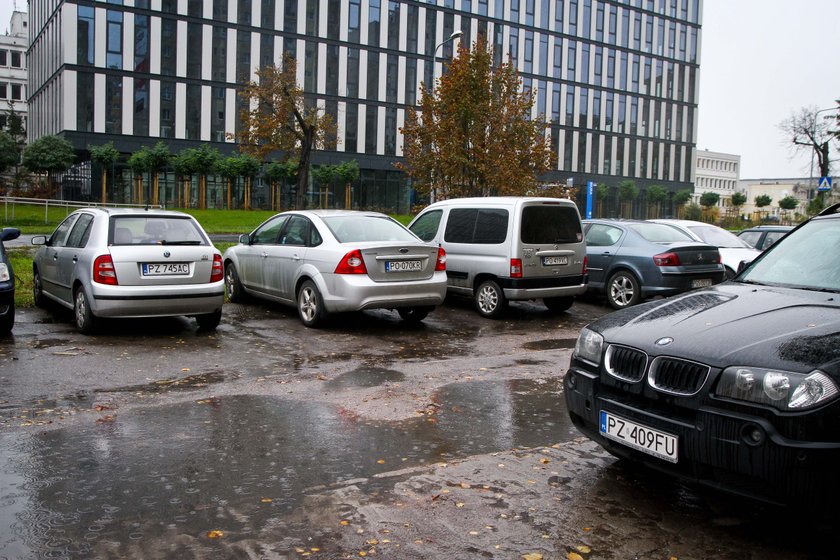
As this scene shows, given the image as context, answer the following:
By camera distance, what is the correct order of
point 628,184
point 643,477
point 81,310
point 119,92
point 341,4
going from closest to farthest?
point 643,477, point 81,310, point 119,92, point 341,4, point 628,184

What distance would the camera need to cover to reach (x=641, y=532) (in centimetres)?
414

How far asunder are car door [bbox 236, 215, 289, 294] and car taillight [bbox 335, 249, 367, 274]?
194 cm

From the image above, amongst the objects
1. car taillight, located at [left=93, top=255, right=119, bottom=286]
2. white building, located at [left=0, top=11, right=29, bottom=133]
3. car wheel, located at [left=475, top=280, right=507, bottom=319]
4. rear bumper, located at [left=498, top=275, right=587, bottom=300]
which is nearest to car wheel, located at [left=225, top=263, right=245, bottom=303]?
car taillight, located at [left=93, top=255, right=119, bottom=286]

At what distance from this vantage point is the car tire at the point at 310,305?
35.3ft

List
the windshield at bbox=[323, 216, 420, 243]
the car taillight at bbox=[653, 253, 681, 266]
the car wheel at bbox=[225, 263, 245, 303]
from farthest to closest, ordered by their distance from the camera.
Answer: the car taillight at bbox=[653, 253, 681, 266]
the car wheel at bbox=[225, 263, 245, 303]
the windshield at bbox=[323, 216, 420, 243]

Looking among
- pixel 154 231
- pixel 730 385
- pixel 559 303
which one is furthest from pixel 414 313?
pixel 730 385

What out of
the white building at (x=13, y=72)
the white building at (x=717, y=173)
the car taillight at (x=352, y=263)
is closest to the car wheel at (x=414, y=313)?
the car taillight at (x=352, y=263)

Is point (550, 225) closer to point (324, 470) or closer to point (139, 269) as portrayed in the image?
point (139, 269)

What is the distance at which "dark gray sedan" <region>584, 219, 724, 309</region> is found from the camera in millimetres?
13859

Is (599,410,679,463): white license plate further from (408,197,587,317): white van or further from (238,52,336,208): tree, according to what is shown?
(238,52,336,208): tree

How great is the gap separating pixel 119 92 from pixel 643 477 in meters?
50.6

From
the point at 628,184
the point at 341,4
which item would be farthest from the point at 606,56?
the point at 341,4

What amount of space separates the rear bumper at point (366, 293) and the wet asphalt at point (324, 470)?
5.18 ft

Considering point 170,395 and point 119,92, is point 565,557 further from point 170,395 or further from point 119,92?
point 119,92
